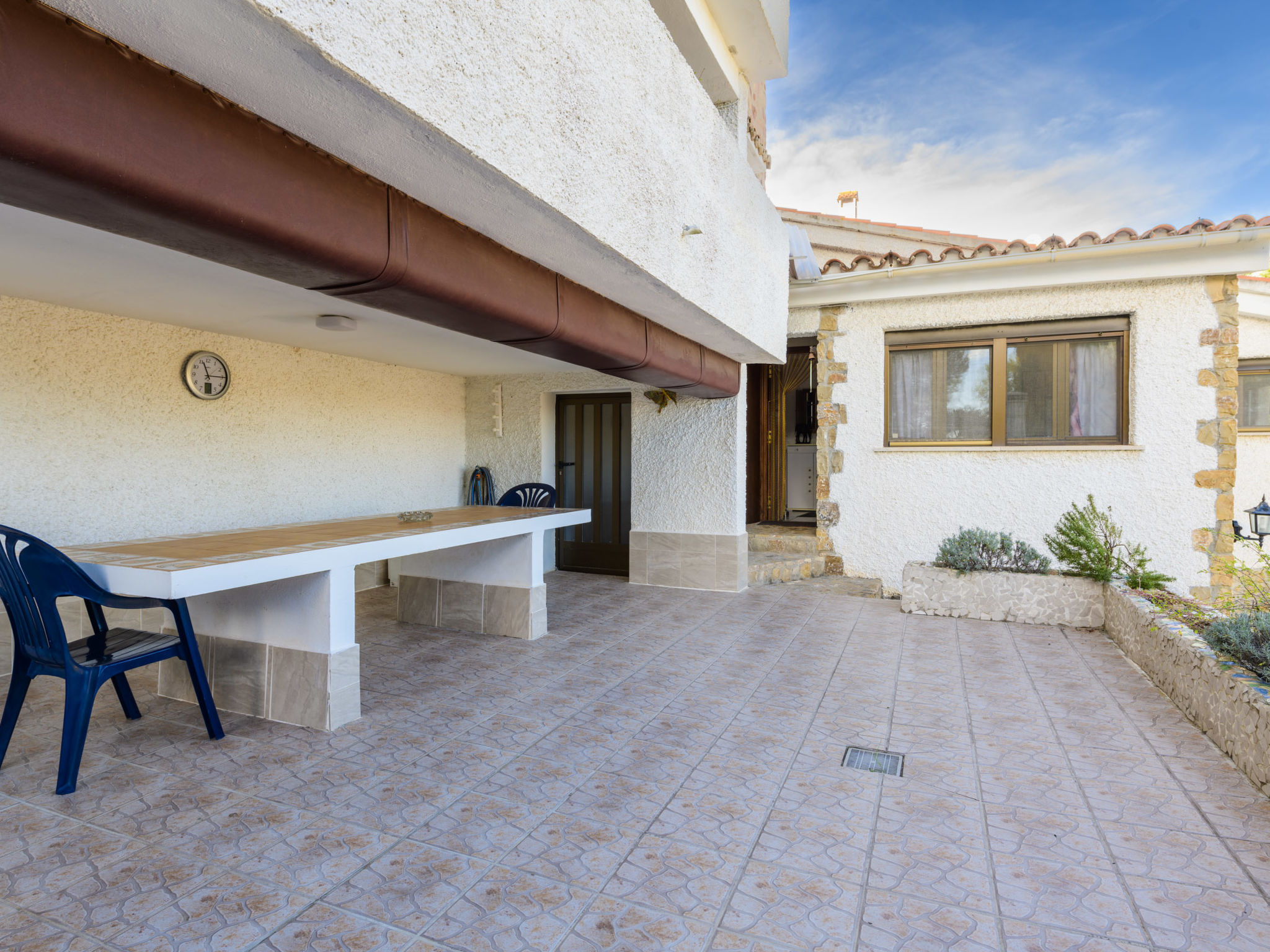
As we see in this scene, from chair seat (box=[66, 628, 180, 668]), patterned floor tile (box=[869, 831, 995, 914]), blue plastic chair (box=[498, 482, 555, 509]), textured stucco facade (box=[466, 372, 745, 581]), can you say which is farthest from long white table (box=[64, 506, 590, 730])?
textured stucco facade (box=[466, 372, 745, 581])

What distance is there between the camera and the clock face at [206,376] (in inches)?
211

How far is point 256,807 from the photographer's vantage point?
105 inches

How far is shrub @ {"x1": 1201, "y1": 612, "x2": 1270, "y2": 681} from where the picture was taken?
3.18 m

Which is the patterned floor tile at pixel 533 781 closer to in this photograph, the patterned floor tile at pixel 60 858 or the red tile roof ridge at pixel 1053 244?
the patterned floor tile at pixel 60 858

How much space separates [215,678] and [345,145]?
3253 mm

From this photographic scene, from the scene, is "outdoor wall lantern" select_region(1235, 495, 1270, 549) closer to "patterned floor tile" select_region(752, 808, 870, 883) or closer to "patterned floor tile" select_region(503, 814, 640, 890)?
"patterned floor tile" select_region(752, 808, 870, 883)

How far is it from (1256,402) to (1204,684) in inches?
341

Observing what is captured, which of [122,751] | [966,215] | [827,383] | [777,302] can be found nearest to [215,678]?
[122,751]

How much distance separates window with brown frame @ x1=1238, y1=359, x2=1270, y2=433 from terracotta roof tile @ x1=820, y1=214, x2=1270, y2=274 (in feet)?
14.7

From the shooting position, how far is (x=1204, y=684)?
11.5ft

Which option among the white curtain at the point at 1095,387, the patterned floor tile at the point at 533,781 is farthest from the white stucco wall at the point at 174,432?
the white curtain at the point at 1095,387

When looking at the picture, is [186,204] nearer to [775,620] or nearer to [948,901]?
[948,901]

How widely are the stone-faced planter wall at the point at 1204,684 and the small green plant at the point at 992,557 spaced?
0.92 m

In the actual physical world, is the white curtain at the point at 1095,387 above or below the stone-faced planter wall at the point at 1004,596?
above
